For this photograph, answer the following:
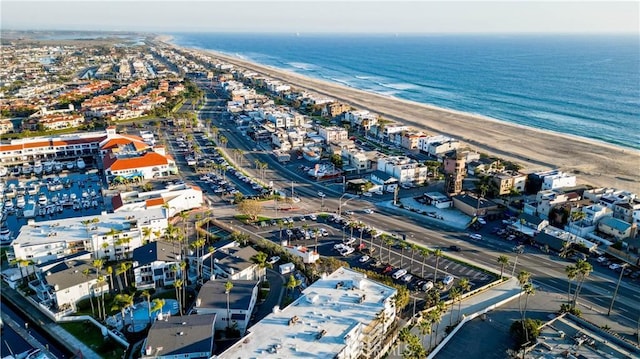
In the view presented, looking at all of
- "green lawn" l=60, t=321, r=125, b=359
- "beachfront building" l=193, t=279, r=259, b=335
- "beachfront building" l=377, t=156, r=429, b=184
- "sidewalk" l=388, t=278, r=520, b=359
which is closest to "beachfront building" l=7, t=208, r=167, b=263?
"green lawn" l=60, t=321, r=125, b=359

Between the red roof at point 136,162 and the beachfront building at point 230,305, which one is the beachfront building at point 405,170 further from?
the beachfront building at point 230,305

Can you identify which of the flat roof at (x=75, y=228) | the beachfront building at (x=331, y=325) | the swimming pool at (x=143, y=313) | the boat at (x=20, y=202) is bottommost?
the boat at (x=20, y=202)

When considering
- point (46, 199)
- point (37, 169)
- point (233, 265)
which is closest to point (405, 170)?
point (233, 265)

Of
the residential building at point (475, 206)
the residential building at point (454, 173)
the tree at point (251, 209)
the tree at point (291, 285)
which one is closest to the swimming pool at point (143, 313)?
the tree at point (291, 285)

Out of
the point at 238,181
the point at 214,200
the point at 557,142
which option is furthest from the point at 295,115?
the point at 557,142

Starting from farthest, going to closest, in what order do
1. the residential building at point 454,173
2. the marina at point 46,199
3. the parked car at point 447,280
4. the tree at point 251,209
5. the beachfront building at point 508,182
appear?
the beachfront building at point 508,182
the residential building at point 454,173
the marina at point 46,199
the tree at point 251,209
the parked car at point 447,280
